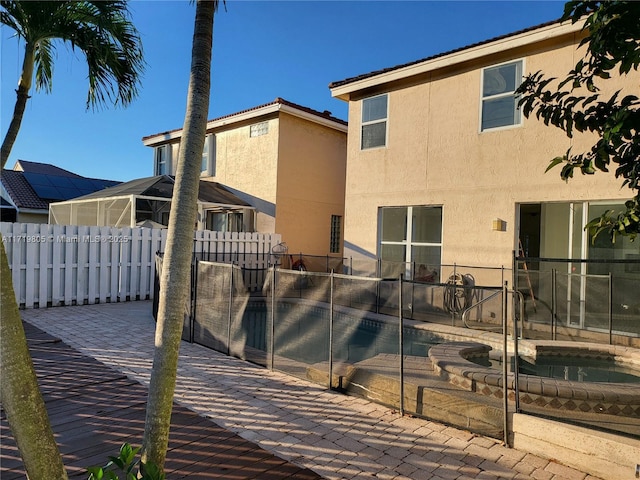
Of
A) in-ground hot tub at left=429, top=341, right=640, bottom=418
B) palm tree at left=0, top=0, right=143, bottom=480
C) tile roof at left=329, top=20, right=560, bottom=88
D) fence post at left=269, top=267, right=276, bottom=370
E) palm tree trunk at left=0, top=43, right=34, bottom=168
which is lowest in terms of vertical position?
in-ground hot tub at left=429, top=341, right=640, bottom=418

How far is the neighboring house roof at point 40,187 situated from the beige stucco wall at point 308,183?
559 inches

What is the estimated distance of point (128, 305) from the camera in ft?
34.9

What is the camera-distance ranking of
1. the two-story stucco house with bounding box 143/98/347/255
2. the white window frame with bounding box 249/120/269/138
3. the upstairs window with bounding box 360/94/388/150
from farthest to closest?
the white window frame with bounding box 249/120/269/138 → the two-story stucco house with bounding box 143/98/347/255 → the upstairs window with bounding box 360/94/388/150

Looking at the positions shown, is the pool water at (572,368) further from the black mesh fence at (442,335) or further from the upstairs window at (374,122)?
the upstairs window at (374,122)

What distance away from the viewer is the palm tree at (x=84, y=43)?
4641 millimetres

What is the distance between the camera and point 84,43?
5.07 m

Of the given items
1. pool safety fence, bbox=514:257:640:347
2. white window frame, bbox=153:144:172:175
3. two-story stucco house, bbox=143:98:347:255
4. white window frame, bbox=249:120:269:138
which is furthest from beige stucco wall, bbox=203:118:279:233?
pool safety fence, bbox=514:257:640:347

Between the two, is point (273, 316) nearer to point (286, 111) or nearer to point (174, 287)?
point (174, 287)

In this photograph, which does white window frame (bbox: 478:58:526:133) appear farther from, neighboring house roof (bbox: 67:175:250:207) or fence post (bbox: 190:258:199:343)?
neighboring house roof (bbox: 67:175:250:207)

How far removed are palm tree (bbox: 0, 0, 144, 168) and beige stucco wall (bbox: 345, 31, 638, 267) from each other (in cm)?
748

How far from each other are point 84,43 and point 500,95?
27.6ft

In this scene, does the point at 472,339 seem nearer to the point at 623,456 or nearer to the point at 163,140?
the point at 623,456

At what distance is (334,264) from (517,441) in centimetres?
991

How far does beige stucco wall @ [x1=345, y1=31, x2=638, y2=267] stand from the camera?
895 cm
